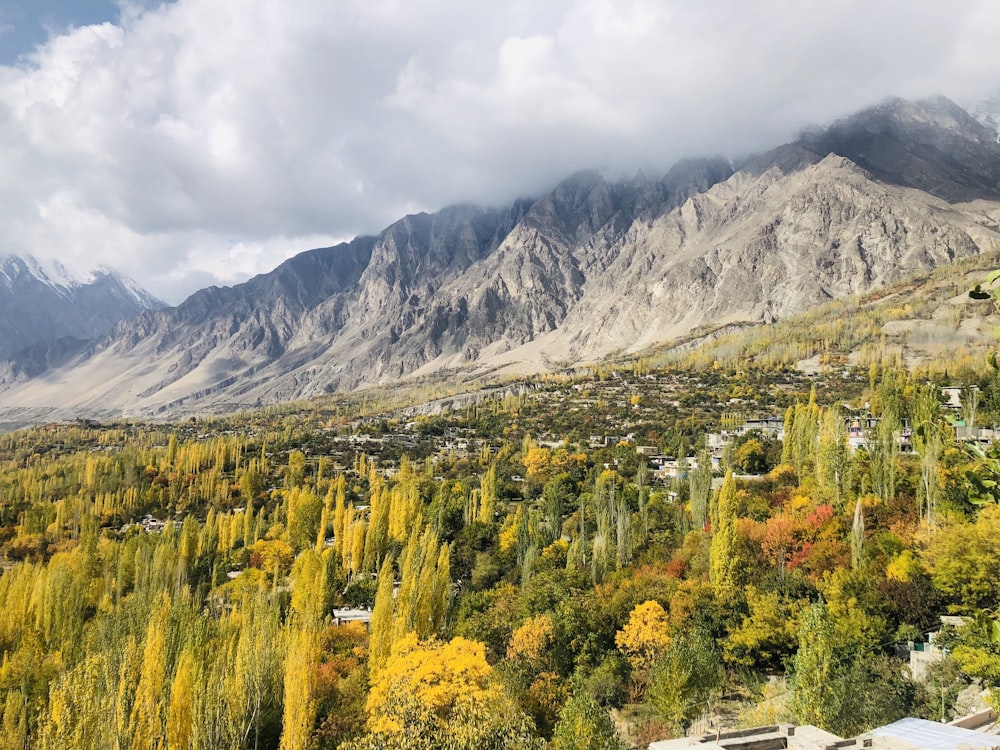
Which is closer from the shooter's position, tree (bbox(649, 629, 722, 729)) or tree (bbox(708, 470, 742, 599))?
tree (bbox(649, 629, 722, 729))

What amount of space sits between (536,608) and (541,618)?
13.4 ft

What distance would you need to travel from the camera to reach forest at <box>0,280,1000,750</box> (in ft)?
68.8

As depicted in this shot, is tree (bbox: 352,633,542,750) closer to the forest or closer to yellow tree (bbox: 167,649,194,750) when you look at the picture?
the forest

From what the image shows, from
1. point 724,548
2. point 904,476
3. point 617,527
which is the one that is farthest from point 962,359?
point 724,548

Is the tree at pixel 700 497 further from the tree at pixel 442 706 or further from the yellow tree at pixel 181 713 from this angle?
the yellow tree at pixel 181 713

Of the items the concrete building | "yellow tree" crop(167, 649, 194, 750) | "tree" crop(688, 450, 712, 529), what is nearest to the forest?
"yellow tree" crop(167, 649, 194, 750)

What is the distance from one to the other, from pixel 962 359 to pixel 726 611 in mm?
115653

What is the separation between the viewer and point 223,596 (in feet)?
157

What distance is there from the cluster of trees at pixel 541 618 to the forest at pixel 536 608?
0.13 meters

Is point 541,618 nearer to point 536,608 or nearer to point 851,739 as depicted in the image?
point 536,608

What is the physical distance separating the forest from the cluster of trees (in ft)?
0.44

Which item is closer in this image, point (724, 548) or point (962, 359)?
point (724, 548)

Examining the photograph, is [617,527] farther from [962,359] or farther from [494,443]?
[962,359]

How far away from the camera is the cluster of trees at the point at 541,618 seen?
21.0 metres
